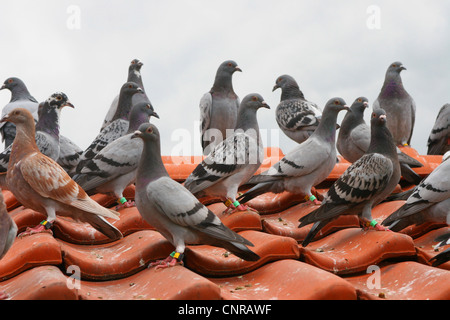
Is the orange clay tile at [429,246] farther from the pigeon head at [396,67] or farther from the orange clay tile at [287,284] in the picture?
the pigeon head at [396,67]

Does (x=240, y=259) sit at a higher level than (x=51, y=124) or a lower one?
lower

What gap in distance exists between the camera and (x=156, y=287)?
3340mm

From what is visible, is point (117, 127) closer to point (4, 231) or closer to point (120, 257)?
point (120, 257)

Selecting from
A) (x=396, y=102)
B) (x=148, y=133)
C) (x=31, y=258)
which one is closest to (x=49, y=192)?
(x=148, y=133)

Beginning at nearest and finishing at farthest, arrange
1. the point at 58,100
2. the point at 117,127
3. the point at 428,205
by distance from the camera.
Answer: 1. the point at 428,205
2. the point at 58,100
3. the point at 117,127

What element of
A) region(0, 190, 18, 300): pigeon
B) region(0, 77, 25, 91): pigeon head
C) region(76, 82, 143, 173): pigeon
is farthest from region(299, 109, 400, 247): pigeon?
region(0, 77, 25, 91): pigeon head

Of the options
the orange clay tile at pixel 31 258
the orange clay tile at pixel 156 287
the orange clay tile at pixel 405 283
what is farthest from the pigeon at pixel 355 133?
the orange clay tile at pixel 31 258

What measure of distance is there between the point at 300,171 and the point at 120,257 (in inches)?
Answer: 103

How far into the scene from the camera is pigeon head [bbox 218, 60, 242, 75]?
30.1 ft

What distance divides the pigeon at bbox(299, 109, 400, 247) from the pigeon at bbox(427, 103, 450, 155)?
5422mm

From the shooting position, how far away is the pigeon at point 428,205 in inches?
201

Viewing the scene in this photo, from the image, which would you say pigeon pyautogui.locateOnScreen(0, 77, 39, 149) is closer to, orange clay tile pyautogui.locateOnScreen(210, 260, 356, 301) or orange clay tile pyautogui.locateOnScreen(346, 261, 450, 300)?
orange clay tile pyautogui.locateOnScreen(210, 260, 356, 301)

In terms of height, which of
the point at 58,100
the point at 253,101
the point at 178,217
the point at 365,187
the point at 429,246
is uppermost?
the point at 58,100
